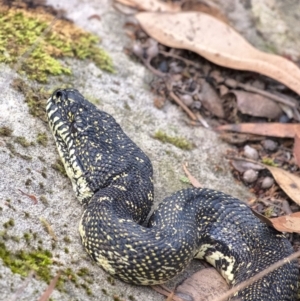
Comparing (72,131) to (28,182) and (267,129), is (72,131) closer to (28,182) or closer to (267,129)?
(28,182)

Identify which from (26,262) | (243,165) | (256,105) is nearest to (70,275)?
(26,262)

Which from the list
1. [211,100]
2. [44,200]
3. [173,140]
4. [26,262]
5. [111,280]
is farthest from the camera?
[211,100]

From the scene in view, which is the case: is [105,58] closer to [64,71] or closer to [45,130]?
[64,71]

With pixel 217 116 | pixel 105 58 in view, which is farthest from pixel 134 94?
pixel 217 116

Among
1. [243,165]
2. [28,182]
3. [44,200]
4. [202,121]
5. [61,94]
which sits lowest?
[243,165]

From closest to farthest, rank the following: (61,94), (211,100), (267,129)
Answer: (61,94) → (267,129) → (211,100)

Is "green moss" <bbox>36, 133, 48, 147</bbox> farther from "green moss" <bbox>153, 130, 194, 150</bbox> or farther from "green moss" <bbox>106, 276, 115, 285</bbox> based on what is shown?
"green moss" <bbox>106, 276, 115, 285</bbox>

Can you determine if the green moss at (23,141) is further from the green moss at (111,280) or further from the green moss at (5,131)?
the green moss at (111,280)
